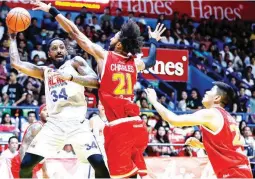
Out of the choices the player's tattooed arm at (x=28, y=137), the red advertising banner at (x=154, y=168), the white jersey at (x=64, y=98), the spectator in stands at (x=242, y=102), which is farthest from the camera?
the spectator in stands at (x=242, y=102)

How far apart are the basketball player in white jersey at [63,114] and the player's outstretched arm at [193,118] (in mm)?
1086

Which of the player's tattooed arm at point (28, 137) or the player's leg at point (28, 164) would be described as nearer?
the player's leg at point (28, 164)

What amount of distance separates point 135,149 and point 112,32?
10465 mm

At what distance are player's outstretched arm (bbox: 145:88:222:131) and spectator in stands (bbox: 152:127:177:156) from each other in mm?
6159

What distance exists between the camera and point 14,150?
10.9 metres

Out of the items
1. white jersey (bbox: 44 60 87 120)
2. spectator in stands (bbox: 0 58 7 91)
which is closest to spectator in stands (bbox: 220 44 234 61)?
spectator in stands (bbox: 0 58 7 91)

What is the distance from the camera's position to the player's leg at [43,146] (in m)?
7.14

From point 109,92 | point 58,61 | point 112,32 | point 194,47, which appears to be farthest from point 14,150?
point 194,47

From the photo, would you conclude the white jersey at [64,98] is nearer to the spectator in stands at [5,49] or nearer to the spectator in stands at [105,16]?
the spectator in stands at [5,49]

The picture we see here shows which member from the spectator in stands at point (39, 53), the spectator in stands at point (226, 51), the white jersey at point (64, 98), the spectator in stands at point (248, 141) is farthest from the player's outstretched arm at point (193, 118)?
the spectator in stands at point (226, 51)

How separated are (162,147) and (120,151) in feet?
19.3

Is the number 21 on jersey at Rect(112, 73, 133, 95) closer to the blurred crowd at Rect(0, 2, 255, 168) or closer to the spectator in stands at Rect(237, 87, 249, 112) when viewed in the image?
the blurred crowd at Rect(0, 2, 255, 168)

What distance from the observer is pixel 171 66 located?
16.2 meters

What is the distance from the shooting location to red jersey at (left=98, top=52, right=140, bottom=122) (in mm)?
6980
